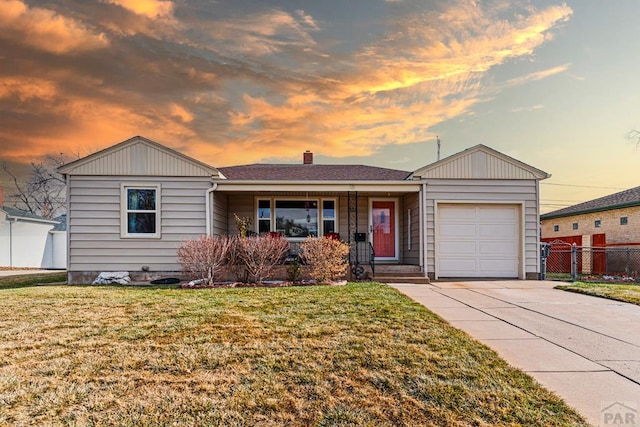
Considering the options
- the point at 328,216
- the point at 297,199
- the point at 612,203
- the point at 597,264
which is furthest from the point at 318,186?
the point at 612,203

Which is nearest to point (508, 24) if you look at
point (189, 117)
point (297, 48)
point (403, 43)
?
point (403, 43)

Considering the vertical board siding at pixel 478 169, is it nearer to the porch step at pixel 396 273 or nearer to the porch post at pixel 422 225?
the porch post at pixel 422 225

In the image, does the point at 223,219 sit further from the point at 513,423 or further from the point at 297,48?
the point at 513,423

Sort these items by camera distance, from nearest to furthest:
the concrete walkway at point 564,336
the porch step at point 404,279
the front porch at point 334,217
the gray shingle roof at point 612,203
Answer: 1. the concrete walkway at point 564,336
2. the porch step at point 404,279
3. the front porch at point 334,217
4. the gray shingle roof at point 612,203

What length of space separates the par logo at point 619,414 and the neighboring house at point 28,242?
81.3 ft

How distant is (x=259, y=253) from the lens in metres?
10.1

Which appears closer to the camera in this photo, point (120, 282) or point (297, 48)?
point (120, 282)

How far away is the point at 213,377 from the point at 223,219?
941 cm

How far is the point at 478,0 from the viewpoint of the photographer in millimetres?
10531

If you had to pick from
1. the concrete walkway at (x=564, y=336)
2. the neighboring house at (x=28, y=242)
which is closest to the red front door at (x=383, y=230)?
the concrete walkway at (x=564, y=336)

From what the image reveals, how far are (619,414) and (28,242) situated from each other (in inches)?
Answer: 998

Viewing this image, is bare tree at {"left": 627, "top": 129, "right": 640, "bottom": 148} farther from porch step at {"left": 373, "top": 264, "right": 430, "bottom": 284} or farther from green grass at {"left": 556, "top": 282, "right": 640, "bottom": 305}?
porch step at {"left": 373, "top": 264, "right": 430, "bottom": 284}

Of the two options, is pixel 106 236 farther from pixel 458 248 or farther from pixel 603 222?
pixel 603 222

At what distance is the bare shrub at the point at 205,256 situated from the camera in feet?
32.6
